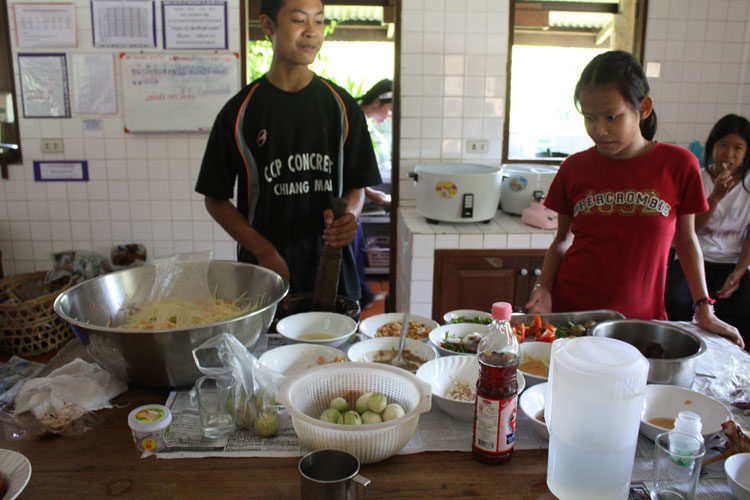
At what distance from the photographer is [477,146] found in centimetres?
349

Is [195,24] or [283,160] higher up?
[195,24]

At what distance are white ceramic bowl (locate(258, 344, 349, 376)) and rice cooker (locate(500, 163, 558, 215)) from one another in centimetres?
201

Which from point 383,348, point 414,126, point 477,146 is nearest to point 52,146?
point 414,126

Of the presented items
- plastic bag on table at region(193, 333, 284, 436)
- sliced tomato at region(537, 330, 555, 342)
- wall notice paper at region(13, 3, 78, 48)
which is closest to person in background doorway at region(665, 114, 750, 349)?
sliced tomato at region(537, 330, 555, 342)

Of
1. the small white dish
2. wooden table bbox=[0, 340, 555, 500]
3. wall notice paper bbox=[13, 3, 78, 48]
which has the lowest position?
wooden table bbox=[0, 340, 555, 500]

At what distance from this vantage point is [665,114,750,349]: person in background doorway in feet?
8.77

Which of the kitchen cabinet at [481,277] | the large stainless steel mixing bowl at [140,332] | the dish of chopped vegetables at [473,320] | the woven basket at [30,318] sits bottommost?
the woven basket at [30,318]

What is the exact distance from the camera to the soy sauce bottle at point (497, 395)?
1020 mm

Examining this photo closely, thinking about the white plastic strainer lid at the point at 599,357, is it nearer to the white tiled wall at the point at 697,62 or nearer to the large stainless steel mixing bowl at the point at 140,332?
the large stainless steel mixing bowl at the point at 140,332

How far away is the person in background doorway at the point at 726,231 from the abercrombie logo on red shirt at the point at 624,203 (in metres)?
1.19

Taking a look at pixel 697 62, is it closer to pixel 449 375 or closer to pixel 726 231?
pixel 726 231

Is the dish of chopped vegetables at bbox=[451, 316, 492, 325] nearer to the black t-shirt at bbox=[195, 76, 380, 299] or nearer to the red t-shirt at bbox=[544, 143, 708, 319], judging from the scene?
the red t-shirt at bbox=[544, 143, 708, 319]

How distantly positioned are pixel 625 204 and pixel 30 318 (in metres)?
3.18

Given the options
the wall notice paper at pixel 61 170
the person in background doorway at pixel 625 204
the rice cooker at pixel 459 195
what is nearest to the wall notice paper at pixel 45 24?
the wall notice paper at pixel 61 170
